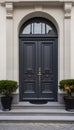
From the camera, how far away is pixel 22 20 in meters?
9.78

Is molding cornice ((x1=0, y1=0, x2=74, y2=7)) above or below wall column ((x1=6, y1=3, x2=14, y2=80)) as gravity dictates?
above

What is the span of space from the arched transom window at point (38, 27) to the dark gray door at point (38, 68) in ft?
0.95

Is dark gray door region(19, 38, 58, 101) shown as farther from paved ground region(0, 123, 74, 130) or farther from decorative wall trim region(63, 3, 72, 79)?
paved ground region(0, 123, 74, 130)

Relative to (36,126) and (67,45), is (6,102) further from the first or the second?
(67,45)

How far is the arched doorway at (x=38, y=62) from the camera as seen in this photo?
393 inches

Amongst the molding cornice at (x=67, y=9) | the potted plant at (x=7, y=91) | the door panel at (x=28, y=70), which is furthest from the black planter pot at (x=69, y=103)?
the molding cornice at (x=67, y=9)

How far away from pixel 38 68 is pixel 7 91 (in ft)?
5.29

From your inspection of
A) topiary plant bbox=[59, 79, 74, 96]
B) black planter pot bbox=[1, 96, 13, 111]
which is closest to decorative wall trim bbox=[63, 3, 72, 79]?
topiary plant bbox=[59, 79, 74, 96]

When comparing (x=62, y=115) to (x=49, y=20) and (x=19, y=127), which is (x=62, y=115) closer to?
(x=19, y=127)

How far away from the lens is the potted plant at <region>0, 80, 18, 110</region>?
8906mm

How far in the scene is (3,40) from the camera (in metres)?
9.55

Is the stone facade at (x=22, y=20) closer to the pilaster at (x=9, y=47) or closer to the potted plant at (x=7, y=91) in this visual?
the pilaster at (x=9, y=47)

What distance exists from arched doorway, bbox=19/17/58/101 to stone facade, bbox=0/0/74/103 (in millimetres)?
340

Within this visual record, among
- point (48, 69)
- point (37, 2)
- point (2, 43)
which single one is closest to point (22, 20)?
point (37, 2)
